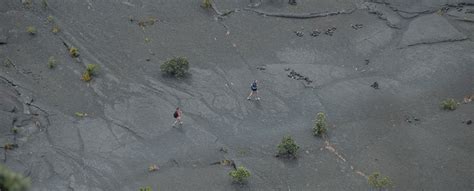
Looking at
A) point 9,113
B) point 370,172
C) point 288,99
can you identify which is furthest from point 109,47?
point 370,172

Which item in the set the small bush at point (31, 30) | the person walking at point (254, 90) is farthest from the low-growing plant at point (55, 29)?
the person walking at point (254, 90)

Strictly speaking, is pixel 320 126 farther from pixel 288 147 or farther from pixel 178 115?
pixel 178 115

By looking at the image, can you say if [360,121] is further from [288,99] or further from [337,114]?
[288,99]

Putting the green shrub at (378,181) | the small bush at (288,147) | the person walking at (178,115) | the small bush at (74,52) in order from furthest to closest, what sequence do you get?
1. the small bush at (74,52)
2. the person walking at (178,115)
3. the small bush at (288,147)
4. the green shrub at (378,181)

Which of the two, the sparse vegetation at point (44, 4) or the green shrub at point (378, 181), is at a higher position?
the sparse vegetation at point (44, 4)

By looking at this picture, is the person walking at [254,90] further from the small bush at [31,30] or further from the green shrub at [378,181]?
the small bush at [31,30]

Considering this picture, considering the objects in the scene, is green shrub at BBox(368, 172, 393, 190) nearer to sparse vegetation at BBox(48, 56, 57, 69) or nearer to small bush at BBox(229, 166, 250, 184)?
small bush at BBox(229, 166, 250, 184)

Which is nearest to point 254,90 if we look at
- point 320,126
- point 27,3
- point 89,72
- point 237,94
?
point 237,94
